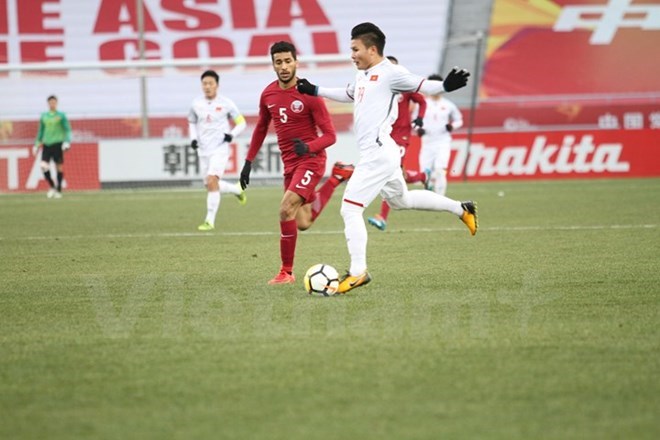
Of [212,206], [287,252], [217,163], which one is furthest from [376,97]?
[217,163]

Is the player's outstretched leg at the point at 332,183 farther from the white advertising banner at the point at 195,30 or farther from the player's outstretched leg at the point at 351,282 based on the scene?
the white advertising banner at the point at 195,30

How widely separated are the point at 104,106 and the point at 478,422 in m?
31.0

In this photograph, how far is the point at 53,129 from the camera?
25.1 m

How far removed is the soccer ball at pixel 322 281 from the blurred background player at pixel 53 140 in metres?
17.5

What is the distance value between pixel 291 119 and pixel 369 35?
1.79 m

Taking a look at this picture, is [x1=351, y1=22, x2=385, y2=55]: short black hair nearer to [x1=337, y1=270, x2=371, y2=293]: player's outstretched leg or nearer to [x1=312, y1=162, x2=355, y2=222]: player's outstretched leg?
[x1=337, y1=270, x2=371, y2=293]: player's outstretched leg

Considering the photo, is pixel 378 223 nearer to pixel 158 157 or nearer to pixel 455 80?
pixel 455 80

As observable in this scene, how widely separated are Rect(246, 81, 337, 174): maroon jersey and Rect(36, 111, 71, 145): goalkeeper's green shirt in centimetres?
1586

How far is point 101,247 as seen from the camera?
13.1 m

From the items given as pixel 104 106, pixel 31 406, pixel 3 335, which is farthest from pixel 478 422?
pixel 104 106

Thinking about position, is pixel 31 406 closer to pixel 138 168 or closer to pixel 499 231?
pixel 499 231

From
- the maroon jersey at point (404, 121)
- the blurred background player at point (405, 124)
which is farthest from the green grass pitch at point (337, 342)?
the maroon jersey at point (404, 121)

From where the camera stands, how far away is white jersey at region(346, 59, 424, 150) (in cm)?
851

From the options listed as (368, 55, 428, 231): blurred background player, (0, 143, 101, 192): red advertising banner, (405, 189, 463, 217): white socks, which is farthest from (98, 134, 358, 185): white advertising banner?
(405, 189, 463, 217): white socks
